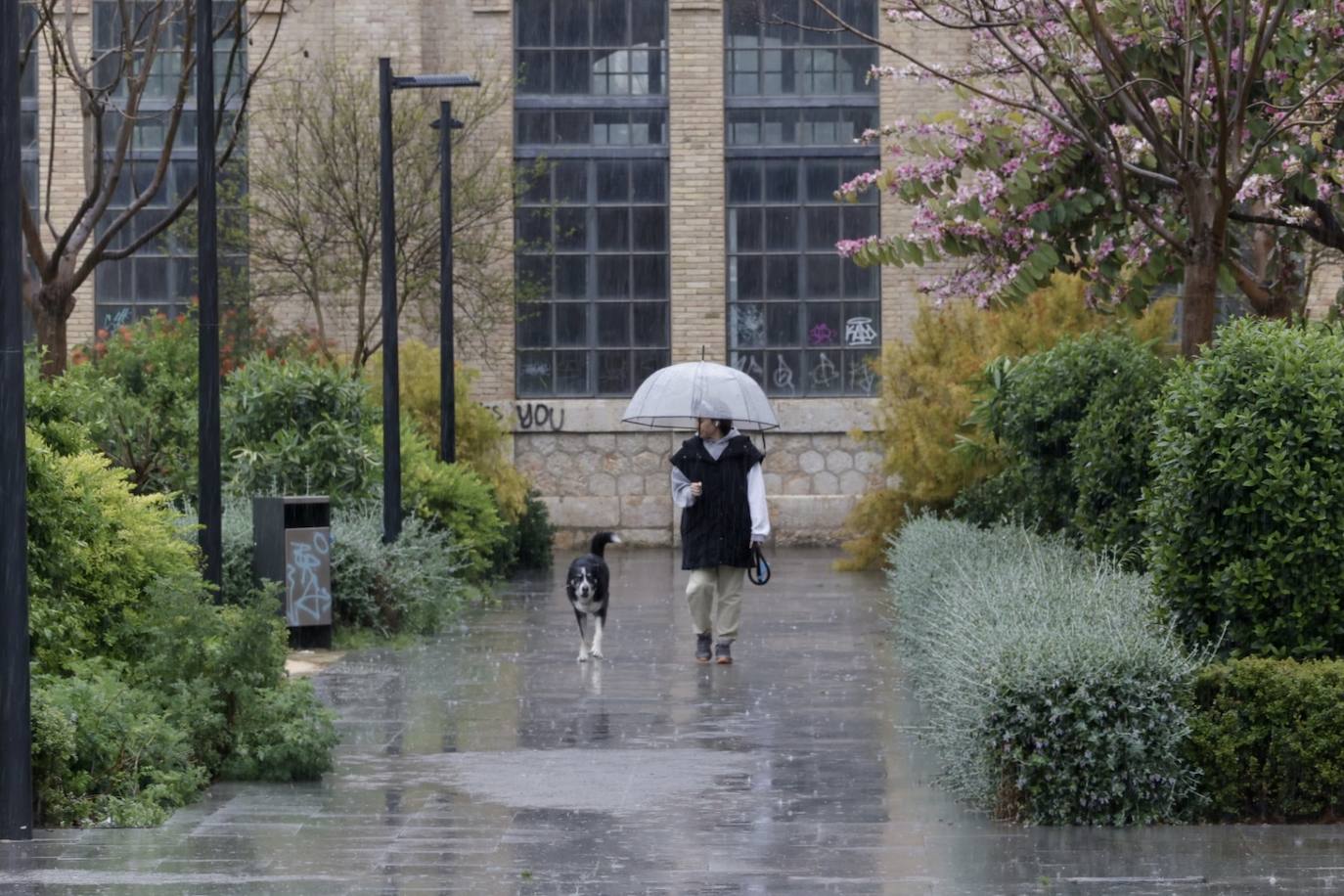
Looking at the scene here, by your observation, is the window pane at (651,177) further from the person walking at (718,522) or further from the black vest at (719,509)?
the black vest at (719,509)

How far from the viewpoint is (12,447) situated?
9352 millimetres

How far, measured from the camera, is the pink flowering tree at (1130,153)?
1422cm

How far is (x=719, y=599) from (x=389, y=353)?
6.56 metres

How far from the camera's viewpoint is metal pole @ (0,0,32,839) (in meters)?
9.16

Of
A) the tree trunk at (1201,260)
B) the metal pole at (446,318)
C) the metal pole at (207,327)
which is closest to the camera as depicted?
the tree trunk at (1201,260)

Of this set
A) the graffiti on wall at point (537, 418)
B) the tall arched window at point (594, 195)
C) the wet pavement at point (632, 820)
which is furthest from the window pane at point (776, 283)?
the wet pavement at point (632, 820)

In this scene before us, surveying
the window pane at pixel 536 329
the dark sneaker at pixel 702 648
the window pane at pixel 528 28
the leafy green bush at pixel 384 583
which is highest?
the window pane at pixel 528 28

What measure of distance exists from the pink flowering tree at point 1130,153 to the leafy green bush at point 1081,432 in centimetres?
66

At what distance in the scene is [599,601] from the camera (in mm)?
16500

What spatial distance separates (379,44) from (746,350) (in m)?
7.11

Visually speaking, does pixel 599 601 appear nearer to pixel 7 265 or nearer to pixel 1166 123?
pixel 1166 123

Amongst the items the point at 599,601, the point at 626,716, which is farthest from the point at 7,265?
the point at 599,601

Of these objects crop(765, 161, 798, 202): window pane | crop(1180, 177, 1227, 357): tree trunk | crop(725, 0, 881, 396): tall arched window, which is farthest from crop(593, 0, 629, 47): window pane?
crop(1180, 177, 1227, 357): tree trunk

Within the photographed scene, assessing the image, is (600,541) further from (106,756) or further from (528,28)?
(528,28)
